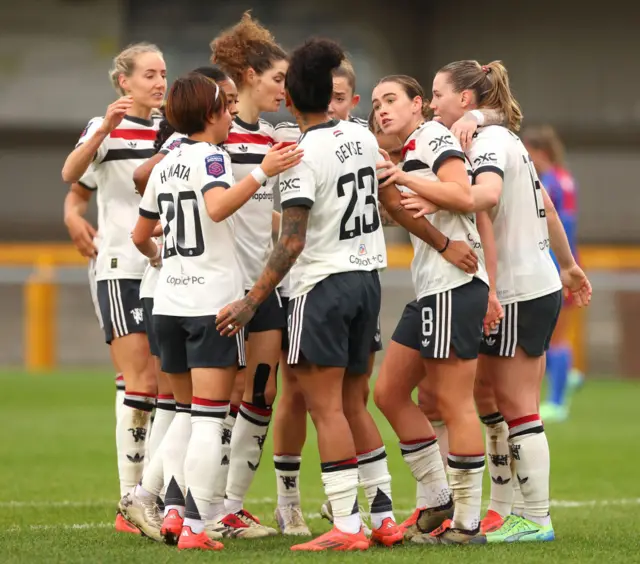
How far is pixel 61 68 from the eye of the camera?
892 inches

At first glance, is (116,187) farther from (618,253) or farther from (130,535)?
(618,253)

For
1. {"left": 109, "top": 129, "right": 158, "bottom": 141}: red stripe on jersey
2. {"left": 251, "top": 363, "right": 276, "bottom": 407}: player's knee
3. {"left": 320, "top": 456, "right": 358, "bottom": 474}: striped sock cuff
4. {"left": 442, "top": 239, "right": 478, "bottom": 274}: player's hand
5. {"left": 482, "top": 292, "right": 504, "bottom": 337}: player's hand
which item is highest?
{"left": 109, "top": 129, "right": 158, "bottom": 141}: red stripe on jersey

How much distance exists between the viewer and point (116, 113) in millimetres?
6062

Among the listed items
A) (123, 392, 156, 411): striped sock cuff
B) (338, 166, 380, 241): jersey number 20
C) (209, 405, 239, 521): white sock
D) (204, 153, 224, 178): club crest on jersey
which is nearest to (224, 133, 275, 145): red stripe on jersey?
(204, 153, 224, 178): club crest on jersey

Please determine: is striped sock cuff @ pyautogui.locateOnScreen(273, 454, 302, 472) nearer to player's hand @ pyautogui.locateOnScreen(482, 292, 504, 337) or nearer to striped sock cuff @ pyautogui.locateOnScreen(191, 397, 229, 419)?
striped sock cuff @ pyautogui.locateOnScreen(191, 397, 229, 419)

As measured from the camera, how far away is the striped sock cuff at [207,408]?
5293mm

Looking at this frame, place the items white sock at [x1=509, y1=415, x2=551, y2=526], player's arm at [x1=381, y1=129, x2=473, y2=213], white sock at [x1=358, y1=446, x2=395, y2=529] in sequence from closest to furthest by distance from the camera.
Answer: player's arm at [x1=381, y1=129, x2=473, y2=213] → white sock at [x1=358, y1=446, x2=395, y2=529] → white sock at [x1=509, y1=415, x2=551, y2=526]

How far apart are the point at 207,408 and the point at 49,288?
1214 cm

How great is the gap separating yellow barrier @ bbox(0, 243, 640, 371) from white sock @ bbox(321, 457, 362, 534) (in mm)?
11631

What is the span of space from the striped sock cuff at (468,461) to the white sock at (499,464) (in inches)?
21.4

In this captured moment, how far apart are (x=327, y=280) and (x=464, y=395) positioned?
2.48ft

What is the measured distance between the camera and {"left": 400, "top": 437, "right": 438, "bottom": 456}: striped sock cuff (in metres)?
5.65

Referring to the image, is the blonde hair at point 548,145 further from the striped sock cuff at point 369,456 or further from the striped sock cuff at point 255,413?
the striped sock cuff at point 369,456

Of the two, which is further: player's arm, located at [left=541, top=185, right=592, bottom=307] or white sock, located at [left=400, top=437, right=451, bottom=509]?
player's arm, located at [left=541, top=185, right=592, bottom=307]
